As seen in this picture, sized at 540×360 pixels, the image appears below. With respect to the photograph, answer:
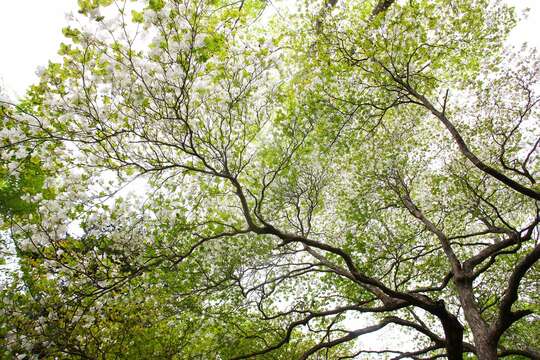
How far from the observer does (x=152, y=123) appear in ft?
19.7

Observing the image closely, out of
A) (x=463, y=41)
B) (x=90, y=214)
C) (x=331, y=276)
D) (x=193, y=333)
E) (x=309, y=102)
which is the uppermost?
(x=463, y=41)

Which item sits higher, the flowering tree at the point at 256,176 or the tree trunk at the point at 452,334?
the flowering tree at the point at 256,176

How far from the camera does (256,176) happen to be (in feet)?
30.3

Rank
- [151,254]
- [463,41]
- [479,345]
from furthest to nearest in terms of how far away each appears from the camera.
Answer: [463,41]
[479,345]
[151,254]

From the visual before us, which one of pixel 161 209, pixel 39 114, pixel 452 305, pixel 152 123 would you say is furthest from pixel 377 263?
pixel 39 114

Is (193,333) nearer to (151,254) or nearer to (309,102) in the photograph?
(151,254)

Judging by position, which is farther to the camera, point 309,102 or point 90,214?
point 309,102

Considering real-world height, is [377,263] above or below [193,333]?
above

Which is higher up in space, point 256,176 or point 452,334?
point 256,176

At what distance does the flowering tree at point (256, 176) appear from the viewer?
17.3 ft

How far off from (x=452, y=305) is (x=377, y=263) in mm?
5085

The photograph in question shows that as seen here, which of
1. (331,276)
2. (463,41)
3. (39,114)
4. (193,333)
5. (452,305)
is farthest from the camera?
(452,305)

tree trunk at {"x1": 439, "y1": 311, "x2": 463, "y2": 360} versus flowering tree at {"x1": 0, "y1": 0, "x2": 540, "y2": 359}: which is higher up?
flowering tree at {"x1": 0, "y1": 0, "x2": 540, "y2": 359}

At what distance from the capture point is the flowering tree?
208 inches
